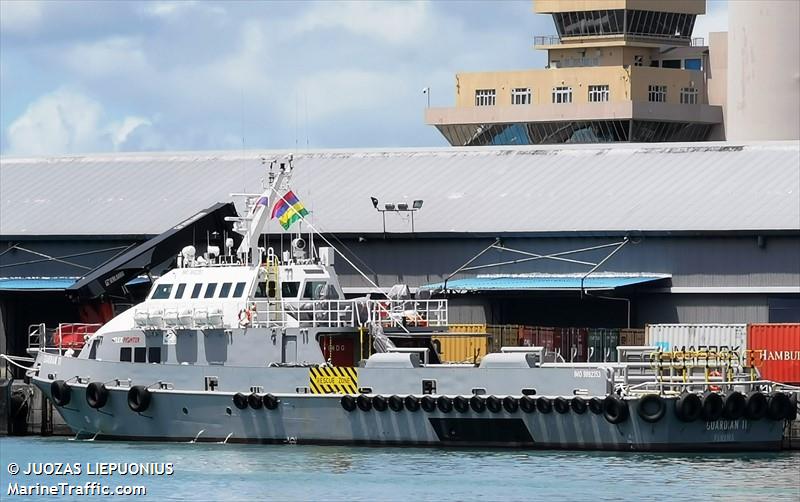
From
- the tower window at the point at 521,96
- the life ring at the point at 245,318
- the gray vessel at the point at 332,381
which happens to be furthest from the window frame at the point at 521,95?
the life ring at the point at 245,318

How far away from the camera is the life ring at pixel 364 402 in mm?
43750

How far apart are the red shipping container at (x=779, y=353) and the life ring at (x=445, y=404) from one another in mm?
8912

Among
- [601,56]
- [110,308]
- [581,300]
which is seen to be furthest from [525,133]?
[110,308]

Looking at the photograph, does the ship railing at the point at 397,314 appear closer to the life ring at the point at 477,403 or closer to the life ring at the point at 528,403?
the life ring at the point at 477,403

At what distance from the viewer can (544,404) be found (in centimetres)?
4262

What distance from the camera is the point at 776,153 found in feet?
204

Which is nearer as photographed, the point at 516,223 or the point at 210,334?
the point at 210,334

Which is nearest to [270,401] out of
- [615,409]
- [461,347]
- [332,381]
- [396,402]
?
[332,381]

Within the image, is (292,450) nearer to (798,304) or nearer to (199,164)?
(798,304)

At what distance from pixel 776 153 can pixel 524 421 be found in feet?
75.1

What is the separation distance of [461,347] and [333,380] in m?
6.21

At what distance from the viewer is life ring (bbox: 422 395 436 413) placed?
1706 inches

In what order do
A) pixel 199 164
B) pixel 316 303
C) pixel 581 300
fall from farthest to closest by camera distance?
pixel 199 164, pixel 581 300, pixel 316 303

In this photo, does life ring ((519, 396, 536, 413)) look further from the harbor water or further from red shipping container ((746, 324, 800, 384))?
red shipping container ((746, 324, 800, 384))
